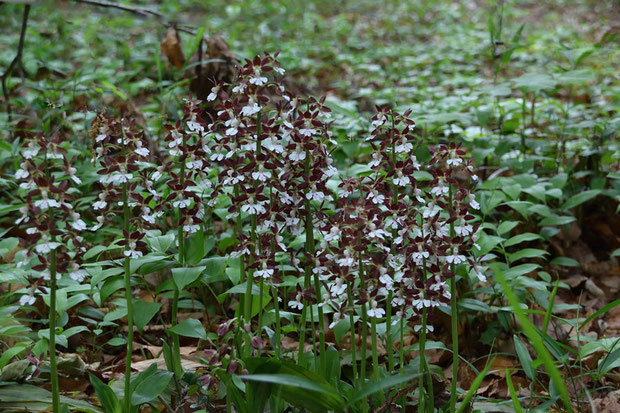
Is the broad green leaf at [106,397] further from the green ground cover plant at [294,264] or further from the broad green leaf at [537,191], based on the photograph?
the broad green leaf at [537,191]

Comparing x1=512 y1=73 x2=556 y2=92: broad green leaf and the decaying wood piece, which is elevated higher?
the decaying wood piece

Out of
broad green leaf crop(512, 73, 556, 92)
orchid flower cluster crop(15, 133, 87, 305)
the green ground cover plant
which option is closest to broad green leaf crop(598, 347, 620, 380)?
the green ground cover plant

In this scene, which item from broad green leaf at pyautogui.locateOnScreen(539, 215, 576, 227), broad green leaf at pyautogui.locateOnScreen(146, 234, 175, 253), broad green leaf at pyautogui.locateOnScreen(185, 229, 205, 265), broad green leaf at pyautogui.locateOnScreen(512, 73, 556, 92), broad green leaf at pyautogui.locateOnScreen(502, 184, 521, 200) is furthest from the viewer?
broad green leaf at pyautogui.locateOnScreen(512, 73, 556, 92)

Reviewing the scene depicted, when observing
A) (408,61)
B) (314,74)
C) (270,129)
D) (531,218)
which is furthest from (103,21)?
(270,129)

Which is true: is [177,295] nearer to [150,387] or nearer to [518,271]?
[150,387]

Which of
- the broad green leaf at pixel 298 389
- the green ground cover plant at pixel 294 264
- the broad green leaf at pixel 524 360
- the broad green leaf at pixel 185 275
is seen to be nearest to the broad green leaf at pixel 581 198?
the green ground cover plant at pixel 294 264

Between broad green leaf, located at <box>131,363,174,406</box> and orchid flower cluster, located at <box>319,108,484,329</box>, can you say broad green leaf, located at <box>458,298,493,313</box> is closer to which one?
orchid flower cluster, located at <box>319,108,484,329</box>

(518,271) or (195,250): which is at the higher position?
(195,250)

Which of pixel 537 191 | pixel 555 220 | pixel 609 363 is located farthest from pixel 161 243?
pixel 555 220
